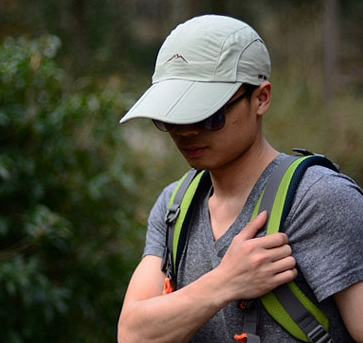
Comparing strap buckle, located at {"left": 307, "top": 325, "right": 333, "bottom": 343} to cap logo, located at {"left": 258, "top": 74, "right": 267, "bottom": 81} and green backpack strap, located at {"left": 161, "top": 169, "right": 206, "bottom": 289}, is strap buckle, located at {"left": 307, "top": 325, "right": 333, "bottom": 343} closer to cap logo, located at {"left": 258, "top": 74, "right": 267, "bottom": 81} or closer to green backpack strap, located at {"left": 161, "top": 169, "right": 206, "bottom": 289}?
green backpack strap, located at {"left": 161, "top": 169, "right": 206, "bottom": 289}

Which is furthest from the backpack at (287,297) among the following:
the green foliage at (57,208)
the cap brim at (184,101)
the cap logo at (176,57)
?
the green foliage at (57,208)

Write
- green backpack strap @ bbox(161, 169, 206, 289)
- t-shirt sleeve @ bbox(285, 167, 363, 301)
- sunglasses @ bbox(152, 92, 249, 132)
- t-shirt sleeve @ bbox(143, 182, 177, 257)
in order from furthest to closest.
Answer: t-shirt sleeve @ bbox(143, 182, 177, 257) → green backpack strap @ bbox(161, 169, 206, 289) → sunglasses @ bbox(152, 92, 249, 132) → t-shirt sleeve @ bbox(285, 167, 363, 301)

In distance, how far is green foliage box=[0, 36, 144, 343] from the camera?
4.12 m

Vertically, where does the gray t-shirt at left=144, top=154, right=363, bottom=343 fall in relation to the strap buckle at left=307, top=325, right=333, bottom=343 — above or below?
above

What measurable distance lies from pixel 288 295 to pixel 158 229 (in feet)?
1.80

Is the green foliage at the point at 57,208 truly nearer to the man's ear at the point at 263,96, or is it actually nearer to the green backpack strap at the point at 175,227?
the green backpack strap at the point at 175,227

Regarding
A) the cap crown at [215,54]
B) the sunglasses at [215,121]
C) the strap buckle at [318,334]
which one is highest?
the cap crown at [215,54]

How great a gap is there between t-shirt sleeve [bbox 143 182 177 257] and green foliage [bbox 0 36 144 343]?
5.68 feet

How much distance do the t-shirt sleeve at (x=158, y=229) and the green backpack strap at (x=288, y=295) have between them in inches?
16.1

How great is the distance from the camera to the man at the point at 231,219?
185cm

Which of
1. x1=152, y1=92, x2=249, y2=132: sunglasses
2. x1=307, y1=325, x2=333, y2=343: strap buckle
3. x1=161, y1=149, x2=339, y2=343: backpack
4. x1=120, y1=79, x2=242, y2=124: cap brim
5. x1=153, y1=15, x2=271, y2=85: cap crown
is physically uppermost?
x1=153, y1=15, x2=271, y2=85: cap crown

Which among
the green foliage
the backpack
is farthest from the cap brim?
the green foliage

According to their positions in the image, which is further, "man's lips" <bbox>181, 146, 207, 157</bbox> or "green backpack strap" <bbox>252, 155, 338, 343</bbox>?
"man's lips" <bbox>181, 146, 207, 157</bbox>

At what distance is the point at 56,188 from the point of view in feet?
14.2
